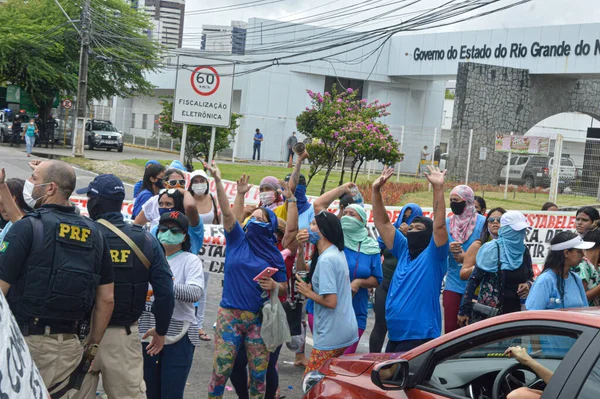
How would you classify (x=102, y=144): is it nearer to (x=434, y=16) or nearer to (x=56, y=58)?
(x=56, y=58)

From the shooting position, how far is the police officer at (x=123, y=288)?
14.4ft

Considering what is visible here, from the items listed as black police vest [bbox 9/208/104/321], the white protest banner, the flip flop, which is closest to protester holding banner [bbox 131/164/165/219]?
the flip flop

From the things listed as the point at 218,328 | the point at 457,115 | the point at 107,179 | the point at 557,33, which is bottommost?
the point at 218,328

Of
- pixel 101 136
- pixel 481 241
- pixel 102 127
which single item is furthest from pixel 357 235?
pixel 102 127

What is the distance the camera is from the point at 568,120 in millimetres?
45344

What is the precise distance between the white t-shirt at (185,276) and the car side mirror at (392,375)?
1868 mm

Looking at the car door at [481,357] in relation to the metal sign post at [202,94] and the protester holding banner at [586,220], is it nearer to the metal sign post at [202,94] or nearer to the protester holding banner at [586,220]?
the protester holding banner at [586,220]

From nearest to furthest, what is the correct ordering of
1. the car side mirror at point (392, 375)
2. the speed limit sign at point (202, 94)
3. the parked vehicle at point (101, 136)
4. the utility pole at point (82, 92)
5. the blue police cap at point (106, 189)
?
the car side mirror at point (392, 375)
the blue police cap at point (106, 189)
the speed limit sign at point (202, 94)
the utility pole at point (82, 92)
the parked vehicle at point (101, 136)

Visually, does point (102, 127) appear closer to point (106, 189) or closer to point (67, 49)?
point (67, 49)

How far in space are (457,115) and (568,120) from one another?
758 inches

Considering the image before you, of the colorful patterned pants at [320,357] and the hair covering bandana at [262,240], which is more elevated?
the hair covering bandana at [262,240]

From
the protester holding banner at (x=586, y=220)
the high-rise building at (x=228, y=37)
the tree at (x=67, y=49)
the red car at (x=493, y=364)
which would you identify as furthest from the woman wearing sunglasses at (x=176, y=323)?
the high-rise building at (x=228, y=37)

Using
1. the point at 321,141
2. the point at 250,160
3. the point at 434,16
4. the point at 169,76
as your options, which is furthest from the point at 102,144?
the point at 434,16

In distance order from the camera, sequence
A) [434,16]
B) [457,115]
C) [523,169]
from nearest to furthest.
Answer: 1. [434,16]
2. [523,169]
3. [457,115]
